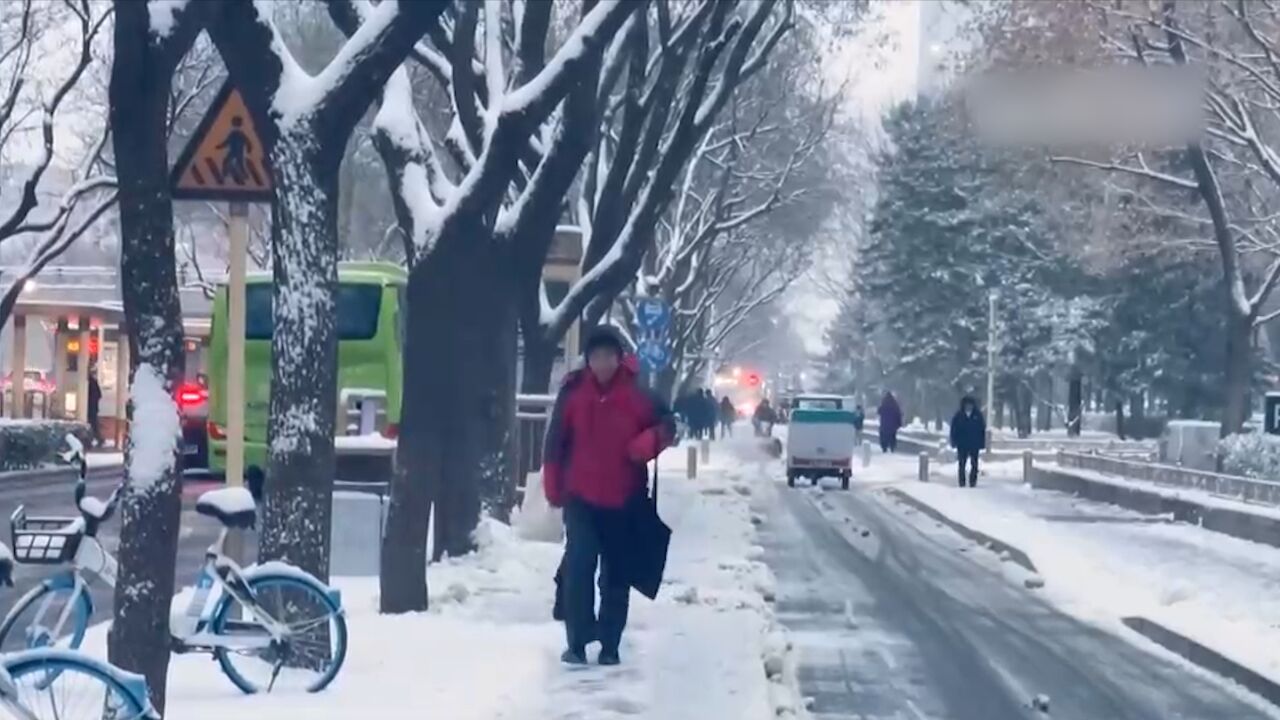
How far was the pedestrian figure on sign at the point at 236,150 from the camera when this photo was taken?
1220 centimetres

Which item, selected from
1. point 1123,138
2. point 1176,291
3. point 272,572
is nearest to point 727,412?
point 1176,291

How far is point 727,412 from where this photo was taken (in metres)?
89.8

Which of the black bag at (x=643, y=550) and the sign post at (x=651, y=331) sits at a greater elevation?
the sign post at (x=651, y=331)

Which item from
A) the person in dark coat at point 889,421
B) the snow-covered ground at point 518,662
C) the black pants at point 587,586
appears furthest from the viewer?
the person in dark coat at point 889,421

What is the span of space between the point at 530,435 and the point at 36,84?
69.4ft

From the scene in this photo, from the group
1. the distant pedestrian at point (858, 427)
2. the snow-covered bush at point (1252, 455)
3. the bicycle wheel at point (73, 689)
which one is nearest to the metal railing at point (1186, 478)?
the snow-covered bush at point (1252, 455)

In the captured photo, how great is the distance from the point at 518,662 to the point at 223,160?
322 centimetres

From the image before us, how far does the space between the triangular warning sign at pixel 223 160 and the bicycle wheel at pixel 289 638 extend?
2319 mm

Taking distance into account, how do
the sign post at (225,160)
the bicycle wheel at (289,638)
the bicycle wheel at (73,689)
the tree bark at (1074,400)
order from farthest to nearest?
the tree bark at (1074,400) < the sign post at (225,160) < the bicycle wheel at (289,638) < the bicycle wheel at (73,689)

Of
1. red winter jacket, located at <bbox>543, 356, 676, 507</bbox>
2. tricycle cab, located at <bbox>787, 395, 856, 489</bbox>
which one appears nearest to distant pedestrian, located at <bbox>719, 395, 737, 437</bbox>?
tricycle cab, located at <bbox>787, 395, 856, 489</bbox>

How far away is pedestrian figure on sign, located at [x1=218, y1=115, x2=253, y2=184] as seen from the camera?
12.2 meters

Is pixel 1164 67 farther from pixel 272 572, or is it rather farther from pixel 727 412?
pixel 727 412

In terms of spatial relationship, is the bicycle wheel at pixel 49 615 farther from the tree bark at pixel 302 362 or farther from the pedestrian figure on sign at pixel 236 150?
the pedestrian figure on sign at pixel 236 150

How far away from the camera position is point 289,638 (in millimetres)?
11039
